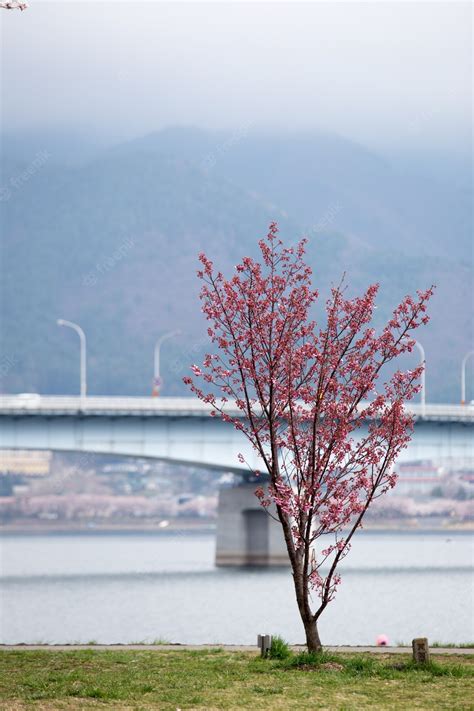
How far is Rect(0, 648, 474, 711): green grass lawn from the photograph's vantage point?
2208 cm

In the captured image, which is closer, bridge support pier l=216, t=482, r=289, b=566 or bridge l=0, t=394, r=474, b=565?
bridge l=0, t=394, r=474, b=565

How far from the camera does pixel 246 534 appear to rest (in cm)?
10719

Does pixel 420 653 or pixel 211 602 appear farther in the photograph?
pixel 211 602

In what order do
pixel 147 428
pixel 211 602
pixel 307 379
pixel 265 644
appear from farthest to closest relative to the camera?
pixel 147 428, pixel 211 602, pixel 307 379, pixel 265 644

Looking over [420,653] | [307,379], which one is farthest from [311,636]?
[307,379]

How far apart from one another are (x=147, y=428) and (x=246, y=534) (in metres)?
16.5

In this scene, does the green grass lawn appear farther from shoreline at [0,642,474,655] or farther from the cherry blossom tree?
the cherry blossom tree

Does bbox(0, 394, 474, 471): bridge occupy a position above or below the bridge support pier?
above

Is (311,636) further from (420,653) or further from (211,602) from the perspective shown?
(211,602)

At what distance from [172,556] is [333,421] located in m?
119

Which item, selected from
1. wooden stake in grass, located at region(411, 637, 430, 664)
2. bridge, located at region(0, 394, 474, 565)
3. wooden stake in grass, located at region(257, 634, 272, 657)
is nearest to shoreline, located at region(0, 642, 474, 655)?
wooden stake in grass, located at region(257, 634, 272, 657)

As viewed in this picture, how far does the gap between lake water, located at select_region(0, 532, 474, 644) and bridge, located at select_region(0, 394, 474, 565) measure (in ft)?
26.9

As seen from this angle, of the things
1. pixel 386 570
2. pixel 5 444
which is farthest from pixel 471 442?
pixel 5 444

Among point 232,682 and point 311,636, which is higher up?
point 311,636
